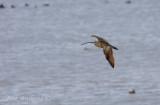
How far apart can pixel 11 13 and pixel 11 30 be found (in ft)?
34.8

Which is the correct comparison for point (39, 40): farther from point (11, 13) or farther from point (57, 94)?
point (11, 13)

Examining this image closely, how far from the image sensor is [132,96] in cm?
1535

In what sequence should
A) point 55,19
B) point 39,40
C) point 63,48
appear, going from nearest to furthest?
point 63,48 → point 39,40 → point 55,19

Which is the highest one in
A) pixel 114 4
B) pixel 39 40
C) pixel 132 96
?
pixel 114 4

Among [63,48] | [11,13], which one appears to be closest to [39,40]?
[63,48]

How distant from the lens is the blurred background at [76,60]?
15.4 meters

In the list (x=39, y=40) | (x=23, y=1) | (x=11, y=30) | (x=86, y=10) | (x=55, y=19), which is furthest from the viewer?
(x=23, y=1)

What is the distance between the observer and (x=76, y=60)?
20859mm

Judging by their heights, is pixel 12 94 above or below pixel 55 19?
below

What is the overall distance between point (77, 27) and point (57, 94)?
16585 millimetres

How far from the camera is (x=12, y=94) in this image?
1559 centimetres

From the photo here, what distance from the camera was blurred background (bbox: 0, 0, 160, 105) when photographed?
15406mm

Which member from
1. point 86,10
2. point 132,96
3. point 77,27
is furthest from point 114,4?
point 132,96

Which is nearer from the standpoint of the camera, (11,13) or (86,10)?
(11,13)
